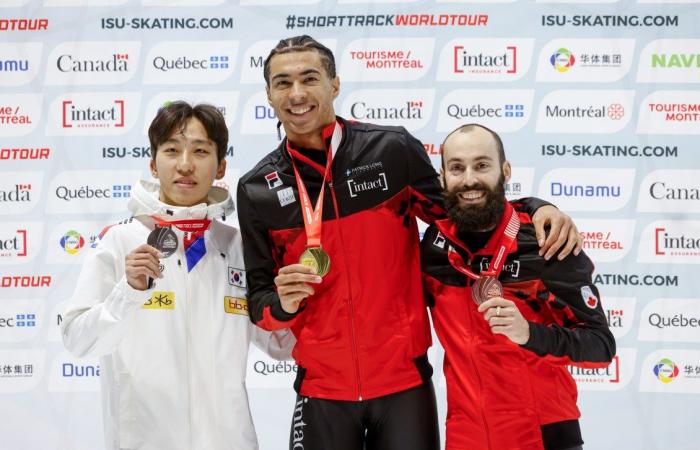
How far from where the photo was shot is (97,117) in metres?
4.30

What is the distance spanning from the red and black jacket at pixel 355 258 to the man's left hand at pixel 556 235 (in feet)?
1.32

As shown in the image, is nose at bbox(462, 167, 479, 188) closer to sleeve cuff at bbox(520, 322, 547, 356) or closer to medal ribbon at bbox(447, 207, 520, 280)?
medal ribbon at bbox(447, 207, 520, 280)

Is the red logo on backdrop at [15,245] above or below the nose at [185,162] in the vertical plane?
below

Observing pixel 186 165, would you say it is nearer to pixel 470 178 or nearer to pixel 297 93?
pixel 297 93

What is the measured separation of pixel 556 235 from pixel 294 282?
0.91 metres

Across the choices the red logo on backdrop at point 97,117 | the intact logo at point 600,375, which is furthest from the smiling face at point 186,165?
the intact logo at point 600,375

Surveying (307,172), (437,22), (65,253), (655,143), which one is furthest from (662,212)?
(65,253)

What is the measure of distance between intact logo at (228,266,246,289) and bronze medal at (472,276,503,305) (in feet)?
3.04

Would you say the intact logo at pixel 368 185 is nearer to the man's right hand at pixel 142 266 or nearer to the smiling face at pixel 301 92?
the smiling face at pixel 301 92

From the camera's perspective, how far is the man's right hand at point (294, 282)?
2.30 metres

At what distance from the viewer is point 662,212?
4.18 meters

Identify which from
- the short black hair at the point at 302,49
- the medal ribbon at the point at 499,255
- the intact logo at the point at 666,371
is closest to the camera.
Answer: the medal ribbon at the point at 499,255

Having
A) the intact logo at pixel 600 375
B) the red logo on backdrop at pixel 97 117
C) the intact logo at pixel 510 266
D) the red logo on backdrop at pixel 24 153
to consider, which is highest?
the red logo on backdrop at pixel 97 117

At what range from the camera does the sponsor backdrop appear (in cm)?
417
